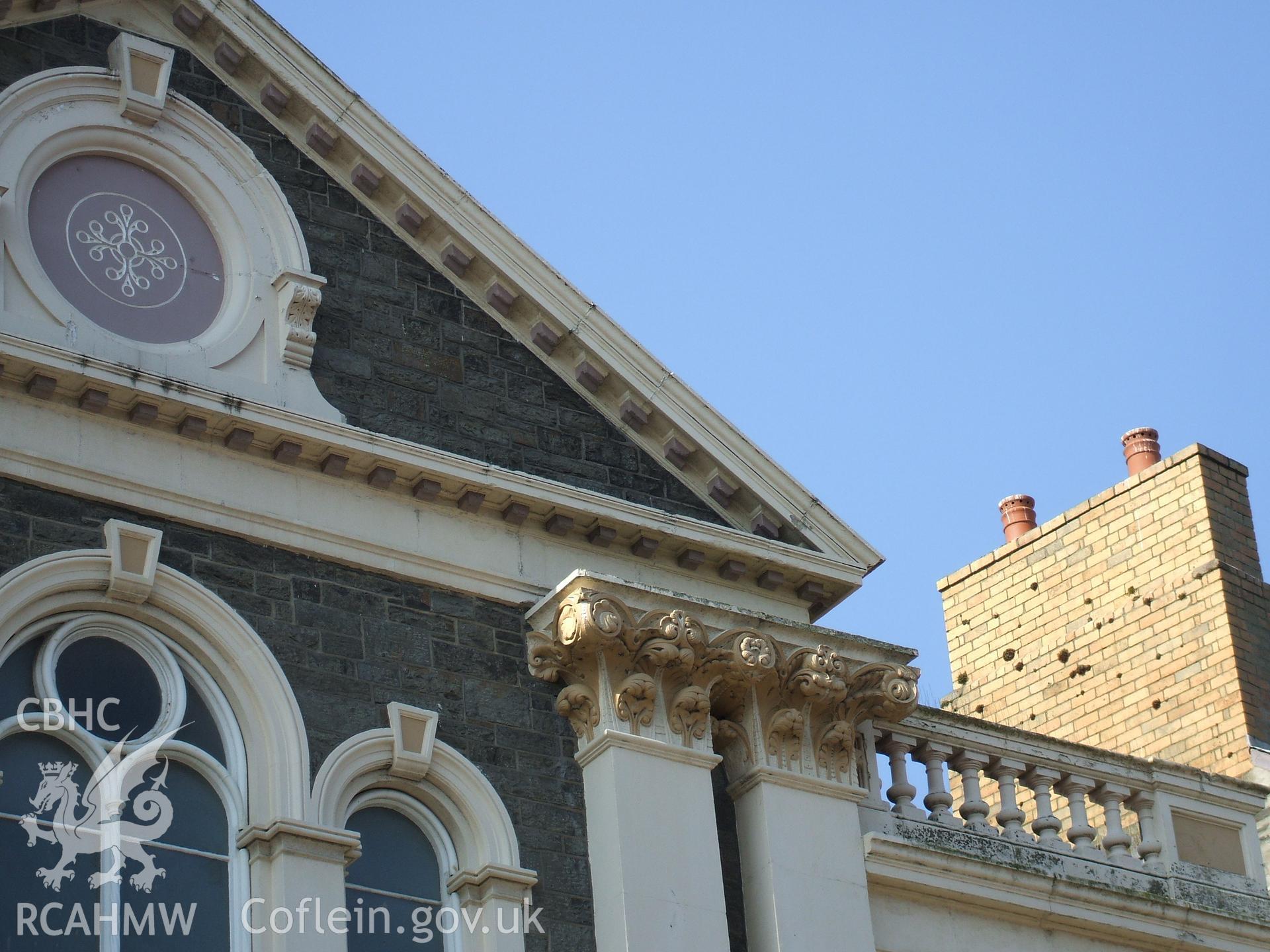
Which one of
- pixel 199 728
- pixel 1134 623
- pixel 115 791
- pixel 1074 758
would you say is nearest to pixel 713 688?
pixel 1074 758

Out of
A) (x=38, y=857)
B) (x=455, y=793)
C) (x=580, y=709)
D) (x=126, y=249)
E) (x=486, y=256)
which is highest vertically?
(x=486, y=256)

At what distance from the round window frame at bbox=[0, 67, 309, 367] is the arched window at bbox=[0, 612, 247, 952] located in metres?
1.77

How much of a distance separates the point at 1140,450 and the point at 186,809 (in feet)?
35.3

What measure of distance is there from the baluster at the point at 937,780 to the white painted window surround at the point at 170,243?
14.0ft

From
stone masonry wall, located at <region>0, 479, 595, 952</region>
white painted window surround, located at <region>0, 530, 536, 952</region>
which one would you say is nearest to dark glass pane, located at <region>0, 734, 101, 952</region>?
white painted window surround, located at <region>0, 530, 536, 952</region>

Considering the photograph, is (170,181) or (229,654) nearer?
(229,654)

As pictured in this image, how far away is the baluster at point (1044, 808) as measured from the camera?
15.7 meters

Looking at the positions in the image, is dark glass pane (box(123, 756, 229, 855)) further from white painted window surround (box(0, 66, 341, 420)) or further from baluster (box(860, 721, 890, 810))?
baluster (box(860, 721, 890, 810))

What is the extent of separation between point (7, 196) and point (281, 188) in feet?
5.96

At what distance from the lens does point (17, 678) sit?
12.8m

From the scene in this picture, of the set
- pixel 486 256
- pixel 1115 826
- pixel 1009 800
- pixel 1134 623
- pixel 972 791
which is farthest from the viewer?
pixel 1134 623

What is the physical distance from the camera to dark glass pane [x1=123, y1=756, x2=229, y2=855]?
12789 millimetres

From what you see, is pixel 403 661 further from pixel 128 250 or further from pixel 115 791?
pixel 128 250

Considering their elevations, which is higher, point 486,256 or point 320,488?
point 486,256
